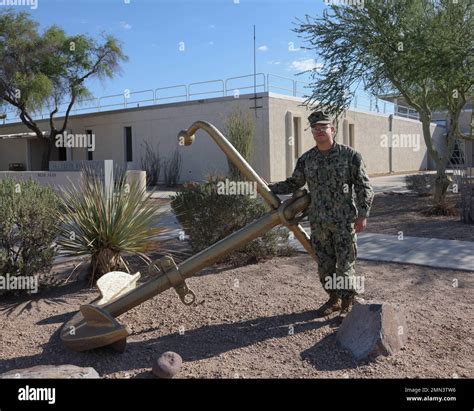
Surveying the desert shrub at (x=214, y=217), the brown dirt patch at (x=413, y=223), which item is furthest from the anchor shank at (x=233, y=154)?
the brown dirt patch at (x=413, y=223)

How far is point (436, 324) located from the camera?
14.6 feet

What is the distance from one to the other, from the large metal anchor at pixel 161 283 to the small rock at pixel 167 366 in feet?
1.03

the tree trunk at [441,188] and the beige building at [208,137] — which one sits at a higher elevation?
the beige building at [208,137]

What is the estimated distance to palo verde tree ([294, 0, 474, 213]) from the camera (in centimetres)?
1064

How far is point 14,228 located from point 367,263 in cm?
433

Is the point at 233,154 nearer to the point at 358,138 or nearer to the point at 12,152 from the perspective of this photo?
the point at 358,138

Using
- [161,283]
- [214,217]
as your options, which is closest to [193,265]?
[161,283]

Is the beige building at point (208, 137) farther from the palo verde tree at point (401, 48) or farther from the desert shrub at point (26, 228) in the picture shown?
the desert shrub at point (26, 228)

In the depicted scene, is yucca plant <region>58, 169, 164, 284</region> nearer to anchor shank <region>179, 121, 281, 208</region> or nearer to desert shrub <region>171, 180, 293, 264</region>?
desert shrub <region>171, 180, 293, 264</region>

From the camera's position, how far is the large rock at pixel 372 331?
378 centimetres

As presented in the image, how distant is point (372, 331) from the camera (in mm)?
3826

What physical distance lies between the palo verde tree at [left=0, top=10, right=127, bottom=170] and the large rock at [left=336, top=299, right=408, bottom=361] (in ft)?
73.7

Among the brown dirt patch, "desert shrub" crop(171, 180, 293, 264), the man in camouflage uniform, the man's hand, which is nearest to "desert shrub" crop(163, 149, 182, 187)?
the brown dirt patch
